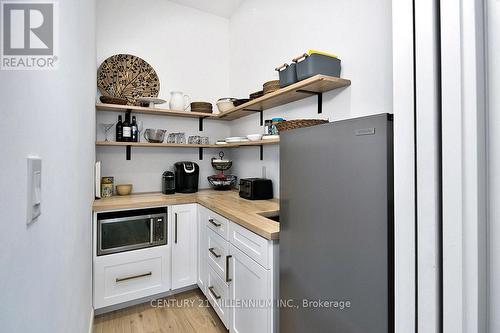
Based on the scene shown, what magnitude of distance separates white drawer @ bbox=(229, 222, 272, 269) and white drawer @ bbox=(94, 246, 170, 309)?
37.1 inches

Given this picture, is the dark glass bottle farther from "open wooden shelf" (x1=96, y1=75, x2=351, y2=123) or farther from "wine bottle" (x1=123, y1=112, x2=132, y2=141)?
"open wooden shelf" (x1=96, y1=75, x2=351, y2=123)

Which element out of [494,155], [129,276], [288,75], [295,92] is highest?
[288,75]

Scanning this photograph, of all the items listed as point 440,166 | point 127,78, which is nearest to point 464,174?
point 440,166

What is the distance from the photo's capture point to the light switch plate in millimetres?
431

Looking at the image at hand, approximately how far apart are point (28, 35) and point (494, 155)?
3.71 feet

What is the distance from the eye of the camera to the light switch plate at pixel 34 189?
431 millimetres

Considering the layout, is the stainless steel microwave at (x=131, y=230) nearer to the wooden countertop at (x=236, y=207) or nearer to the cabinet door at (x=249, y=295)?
the wooden countertop at (x=236, y=207)

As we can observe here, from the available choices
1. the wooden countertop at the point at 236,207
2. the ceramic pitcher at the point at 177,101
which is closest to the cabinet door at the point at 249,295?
the wooden countertop at the point at 236,207

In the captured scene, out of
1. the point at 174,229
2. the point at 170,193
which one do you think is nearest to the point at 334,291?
the point at 174,229

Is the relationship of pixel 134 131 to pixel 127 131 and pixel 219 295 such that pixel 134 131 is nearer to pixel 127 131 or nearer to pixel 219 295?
pixel 127 131

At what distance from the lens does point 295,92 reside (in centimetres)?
186

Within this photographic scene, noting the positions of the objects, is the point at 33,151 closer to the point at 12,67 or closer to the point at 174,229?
the point at 12,67

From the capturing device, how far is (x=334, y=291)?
3.15 feet

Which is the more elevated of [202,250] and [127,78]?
[127,78]
